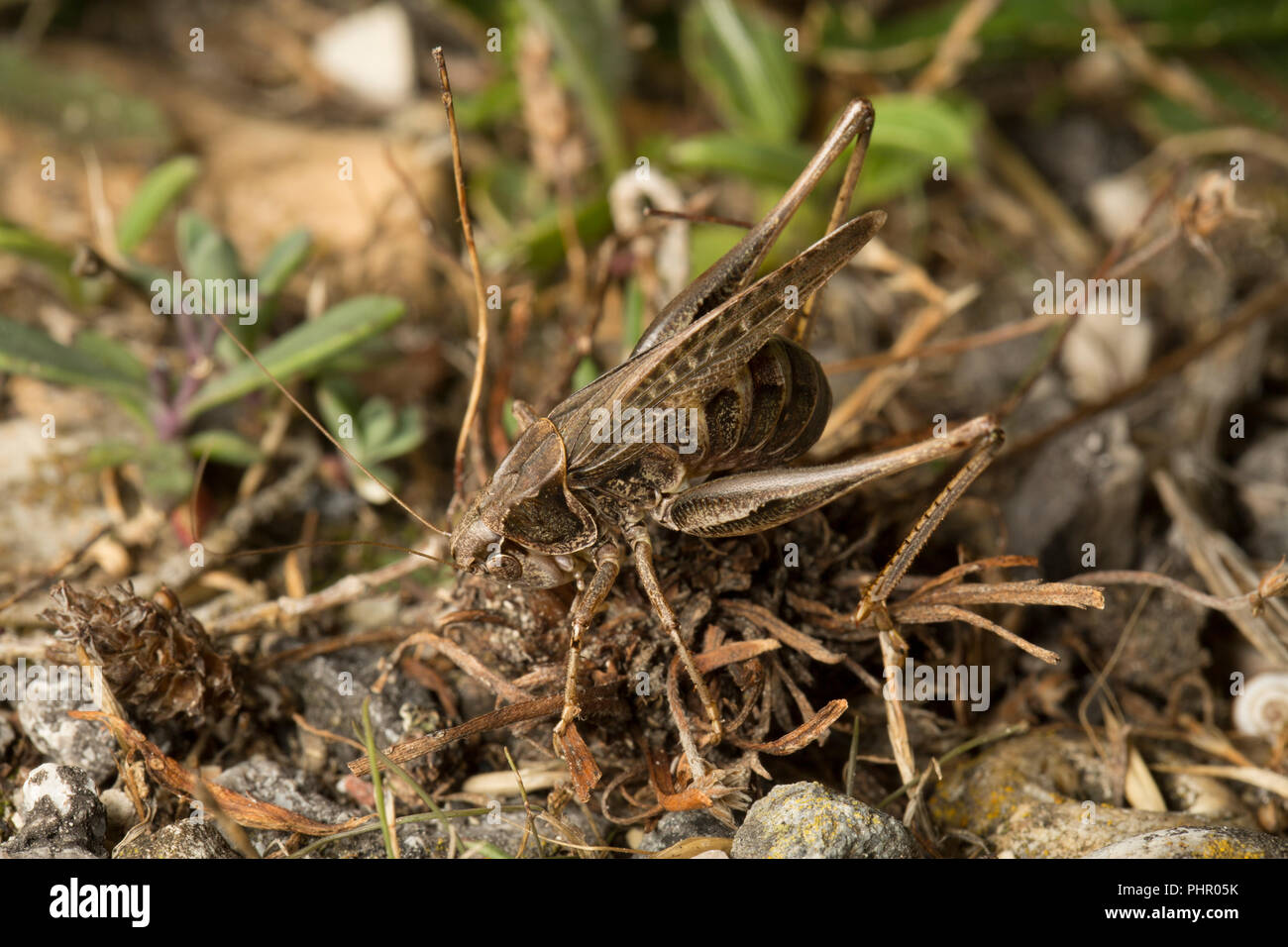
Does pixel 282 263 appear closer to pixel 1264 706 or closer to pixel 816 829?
pixel 816 829

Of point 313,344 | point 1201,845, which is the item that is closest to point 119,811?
point 313,344

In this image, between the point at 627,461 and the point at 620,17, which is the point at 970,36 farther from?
the point at 627,461

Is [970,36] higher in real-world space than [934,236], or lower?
higher

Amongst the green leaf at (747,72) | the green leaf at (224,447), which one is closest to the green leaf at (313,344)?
the green leaf at (224,447)

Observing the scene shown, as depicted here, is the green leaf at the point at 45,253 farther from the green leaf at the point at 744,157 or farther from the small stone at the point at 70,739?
the green leaf at the point at 744,157

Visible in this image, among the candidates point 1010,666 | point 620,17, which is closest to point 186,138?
point 620,17

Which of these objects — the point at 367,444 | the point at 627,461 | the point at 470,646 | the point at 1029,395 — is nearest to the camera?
the point at 627,461
